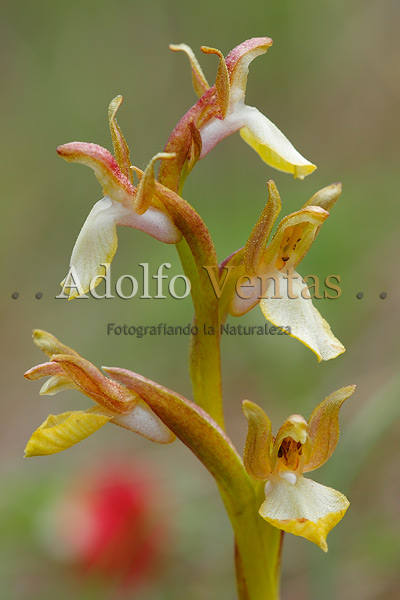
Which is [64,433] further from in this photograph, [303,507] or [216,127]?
[216,127]

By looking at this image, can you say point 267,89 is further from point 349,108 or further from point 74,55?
point 74,55

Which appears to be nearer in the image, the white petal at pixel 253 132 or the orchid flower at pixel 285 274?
the orchid flower at pixel 285 274

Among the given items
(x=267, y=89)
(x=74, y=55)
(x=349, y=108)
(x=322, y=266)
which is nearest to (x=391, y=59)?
(x=349, y=108)

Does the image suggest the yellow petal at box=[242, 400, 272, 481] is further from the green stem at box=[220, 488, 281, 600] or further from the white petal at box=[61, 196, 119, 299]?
the white petal at box=[61, 196, 119, 299]

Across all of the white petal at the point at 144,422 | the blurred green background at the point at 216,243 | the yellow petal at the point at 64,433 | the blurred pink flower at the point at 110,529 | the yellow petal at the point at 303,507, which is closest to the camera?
the yellow petal at the point at 303,507

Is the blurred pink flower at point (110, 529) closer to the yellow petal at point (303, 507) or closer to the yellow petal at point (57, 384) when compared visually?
the yellow petal at point (57, 384)

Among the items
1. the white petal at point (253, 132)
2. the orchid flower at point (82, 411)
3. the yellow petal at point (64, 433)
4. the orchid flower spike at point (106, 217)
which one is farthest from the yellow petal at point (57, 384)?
the white petal at point (253, 132)

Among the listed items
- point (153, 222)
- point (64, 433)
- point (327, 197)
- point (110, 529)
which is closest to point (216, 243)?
point (110, 529)
